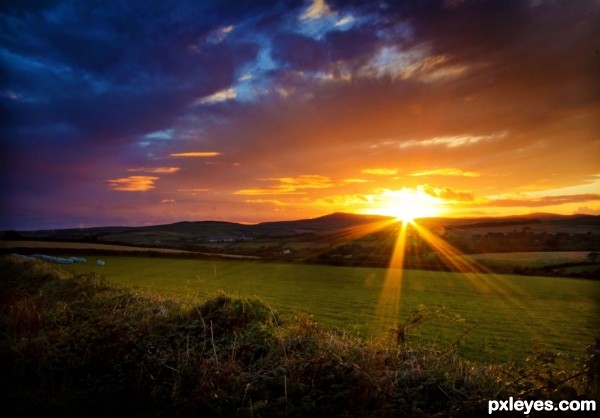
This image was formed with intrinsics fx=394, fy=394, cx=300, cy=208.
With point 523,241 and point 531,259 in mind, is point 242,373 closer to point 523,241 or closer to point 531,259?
point 531,259

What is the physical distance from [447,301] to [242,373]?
2842 cm

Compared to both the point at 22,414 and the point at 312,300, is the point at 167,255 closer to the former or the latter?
the point at 312,300

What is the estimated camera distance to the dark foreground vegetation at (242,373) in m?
6.08

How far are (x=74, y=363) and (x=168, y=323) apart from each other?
265 centimetres

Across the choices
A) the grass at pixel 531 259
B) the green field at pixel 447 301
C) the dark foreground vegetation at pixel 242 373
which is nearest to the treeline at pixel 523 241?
the grass at pixel 531 259

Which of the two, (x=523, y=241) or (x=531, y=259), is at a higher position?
→ (x=523, y=241)

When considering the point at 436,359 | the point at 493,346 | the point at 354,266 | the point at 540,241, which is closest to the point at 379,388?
the point at 436,359

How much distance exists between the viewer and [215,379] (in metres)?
7.23

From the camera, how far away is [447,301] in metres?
32.1

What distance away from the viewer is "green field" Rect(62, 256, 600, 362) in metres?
18.5

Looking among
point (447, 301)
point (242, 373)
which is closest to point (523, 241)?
point (447, 301)

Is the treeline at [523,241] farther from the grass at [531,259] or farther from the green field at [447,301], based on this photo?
the green field at [447,301]

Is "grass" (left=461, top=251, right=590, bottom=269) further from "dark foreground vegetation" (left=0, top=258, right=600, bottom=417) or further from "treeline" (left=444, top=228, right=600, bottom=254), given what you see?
"dark foreground vegetation" (left=0, top=258, right=600, bottom=417)

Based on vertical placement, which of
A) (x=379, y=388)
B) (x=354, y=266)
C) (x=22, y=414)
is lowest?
(x=354, y=266)
